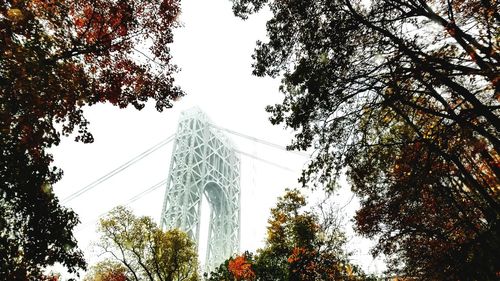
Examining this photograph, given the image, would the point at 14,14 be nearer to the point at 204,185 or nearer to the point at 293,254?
the point at 293,254

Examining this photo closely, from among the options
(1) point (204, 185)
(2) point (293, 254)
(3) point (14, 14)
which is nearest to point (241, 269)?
(2) point (293, 254)

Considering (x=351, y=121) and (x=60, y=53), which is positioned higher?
Answer: (x=60, y=53)

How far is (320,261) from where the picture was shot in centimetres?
1185

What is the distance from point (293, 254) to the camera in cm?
1281

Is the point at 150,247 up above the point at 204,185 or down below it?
below

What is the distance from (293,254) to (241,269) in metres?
2.87

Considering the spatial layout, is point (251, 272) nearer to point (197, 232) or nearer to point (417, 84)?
point (417, 84)

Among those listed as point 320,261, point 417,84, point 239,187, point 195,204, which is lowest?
point 320,261

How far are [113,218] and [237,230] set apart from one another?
2225 centimetres

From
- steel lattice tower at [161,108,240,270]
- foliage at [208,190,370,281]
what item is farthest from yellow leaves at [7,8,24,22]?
steel lattice tower at [161,108,240,270]

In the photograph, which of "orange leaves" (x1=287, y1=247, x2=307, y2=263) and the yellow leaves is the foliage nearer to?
"orange leaves" (x1=287, y1=247, x2=307, y2=263)

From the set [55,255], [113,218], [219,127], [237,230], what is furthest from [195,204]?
[55,255]

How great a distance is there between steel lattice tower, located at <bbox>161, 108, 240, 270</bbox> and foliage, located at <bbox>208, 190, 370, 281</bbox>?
13.1 metres

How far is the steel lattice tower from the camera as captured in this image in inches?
1073
